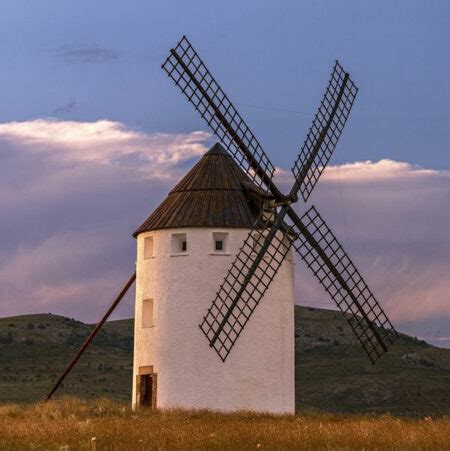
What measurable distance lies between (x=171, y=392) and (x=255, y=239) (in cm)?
525

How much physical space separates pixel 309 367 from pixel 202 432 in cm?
4945

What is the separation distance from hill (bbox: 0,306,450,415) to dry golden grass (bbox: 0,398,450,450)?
26.7 metres

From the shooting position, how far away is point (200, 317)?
3531 centimetres

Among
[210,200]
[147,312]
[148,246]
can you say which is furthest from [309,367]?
[210,200]

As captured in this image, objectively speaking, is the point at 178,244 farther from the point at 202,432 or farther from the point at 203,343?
the point at 202,432

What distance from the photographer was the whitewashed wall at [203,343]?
1380 inches

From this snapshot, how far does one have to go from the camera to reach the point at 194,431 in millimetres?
25297

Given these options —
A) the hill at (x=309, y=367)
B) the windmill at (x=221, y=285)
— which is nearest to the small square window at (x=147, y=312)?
the windmill at (x=221, y=285)

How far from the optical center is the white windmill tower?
115 feet

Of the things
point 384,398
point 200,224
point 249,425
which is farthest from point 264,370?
point 384,398

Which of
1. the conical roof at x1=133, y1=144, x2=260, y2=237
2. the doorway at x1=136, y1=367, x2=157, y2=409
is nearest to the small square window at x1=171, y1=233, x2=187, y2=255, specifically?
the conical roof at x1=133, y1=144, x2=260, y2=237

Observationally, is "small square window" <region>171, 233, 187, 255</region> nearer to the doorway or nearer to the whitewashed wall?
the whitewashed wall

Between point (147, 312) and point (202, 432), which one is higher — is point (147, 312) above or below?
above

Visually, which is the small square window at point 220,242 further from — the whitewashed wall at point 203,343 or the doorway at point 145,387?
the doorway at point 145,387
